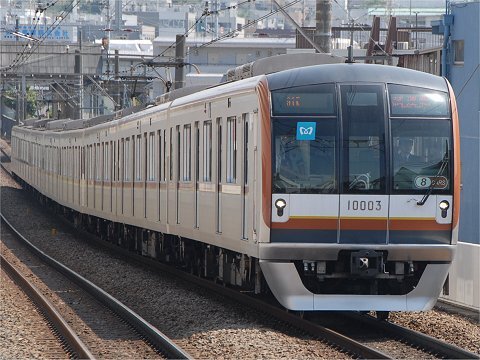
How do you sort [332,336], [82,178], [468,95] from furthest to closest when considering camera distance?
[82,178] → [468,95] → [332,336]

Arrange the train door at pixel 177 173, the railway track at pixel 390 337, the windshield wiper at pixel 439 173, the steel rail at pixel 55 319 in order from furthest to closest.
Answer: the train door at pixel 177 173 → the windshield wiper at pixel 439 173 → the steel rail at pixel 55 319 → the railway track at pixel 390 337

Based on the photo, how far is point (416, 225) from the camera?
11.8m

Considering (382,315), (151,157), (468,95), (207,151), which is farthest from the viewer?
(468,95)

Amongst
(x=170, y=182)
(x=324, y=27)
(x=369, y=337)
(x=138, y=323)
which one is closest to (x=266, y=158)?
(x=369, y=337)

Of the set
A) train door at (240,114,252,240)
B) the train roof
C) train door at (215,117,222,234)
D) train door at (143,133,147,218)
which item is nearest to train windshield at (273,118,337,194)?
the train roof

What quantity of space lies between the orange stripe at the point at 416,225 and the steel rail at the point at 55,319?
10.4 feet

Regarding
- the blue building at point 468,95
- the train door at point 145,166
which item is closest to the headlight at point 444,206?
the train door at point 145,166

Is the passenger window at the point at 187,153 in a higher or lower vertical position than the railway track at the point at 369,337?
higher

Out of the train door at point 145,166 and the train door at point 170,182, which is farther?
the train door at point 145,166

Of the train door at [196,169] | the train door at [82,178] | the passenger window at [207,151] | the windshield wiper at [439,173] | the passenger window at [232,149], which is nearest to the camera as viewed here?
the windshield wiper at [439,173]

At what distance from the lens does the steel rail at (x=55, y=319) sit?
36.2 feet

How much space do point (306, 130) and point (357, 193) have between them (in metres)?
0.78

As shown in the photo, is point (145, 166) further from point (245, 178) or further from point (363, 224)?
point (363, 224)

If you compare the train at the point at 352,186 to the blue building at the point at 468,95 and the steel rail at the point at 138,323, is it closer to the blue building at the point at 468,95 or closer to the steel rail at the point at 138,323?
the steel rail at the point at 138,323
